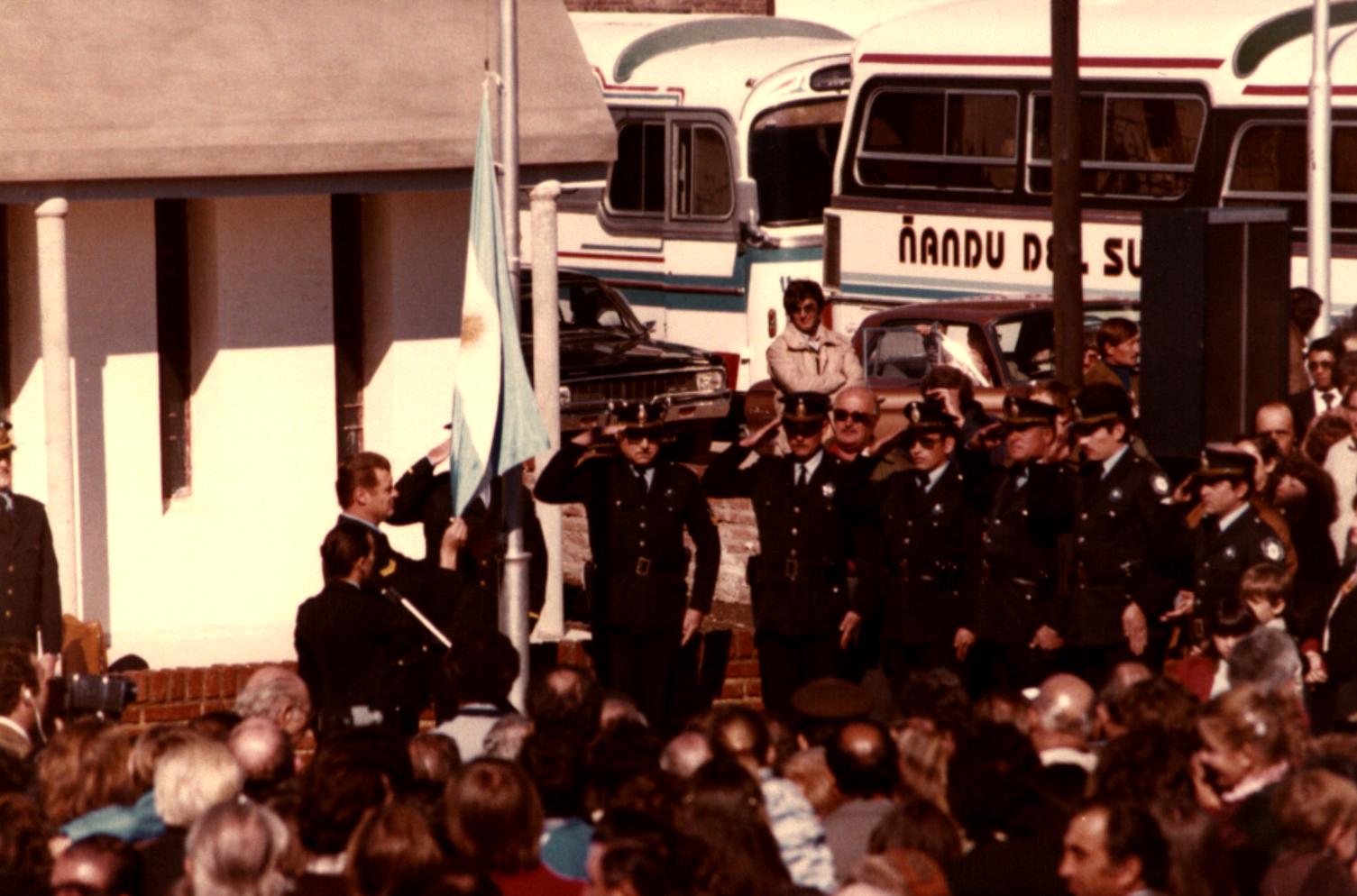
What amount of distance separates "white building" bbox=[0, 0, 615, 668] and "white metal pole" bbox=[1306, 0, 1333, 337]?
6.16m

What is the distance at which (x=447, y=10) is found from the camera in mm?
13164

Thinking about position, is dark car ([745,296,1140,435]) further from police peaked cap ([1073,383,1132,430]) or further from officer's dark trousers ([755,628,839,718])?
police peaked cap ([1073,383,1132,430])

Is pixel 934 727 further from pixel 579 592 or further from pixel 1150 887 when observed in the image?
pixel 579 592

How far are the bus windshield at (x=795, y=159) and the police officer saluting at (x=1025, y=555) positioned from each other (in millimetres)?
11245

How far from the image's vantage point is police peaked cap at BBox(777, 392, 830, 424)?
36.6 ft

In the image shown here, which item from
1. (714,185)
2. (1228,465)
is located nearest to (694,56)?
(714,185)

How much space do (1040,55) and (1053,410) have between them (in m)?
9.63

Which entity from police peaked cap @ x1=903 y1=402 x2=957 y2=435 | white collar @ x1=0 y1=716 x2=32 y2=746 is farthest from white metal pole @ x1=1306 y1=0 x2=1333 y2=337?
white collar @ x1=0 y1=716 x2=32 y2=746

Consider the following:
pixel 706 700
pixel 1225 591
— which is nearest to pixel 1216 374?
pixel 1225 591

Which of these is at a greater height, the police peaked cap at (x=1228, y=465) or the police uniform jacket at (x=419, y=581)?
the police peaked cap at (x=1228, y=465)

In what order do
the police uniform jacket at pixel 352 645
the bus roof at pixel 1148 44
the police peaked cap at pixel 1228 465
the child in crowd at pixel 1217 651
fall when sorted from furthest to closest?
1. the bus roof at pixel 1148 44
2. the police peaked cap at pixel 1228 465
3. the police uniform jacket at pixel 352 645
4. the child in crowd at pixel 1217 651

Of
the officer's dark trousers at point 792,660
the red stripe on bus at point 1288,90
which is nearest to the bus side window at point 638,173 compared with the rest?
the red stripe on bus at point 1288,90

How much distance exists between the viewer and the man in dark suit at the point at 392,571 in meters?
10.2

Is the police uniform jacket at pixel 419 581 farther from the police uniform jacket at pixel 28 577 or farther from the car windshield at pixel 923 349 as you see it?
the car windshield at pixel 923 349
